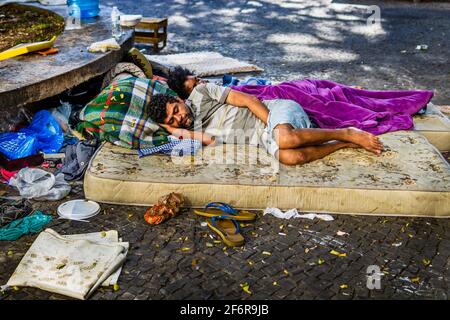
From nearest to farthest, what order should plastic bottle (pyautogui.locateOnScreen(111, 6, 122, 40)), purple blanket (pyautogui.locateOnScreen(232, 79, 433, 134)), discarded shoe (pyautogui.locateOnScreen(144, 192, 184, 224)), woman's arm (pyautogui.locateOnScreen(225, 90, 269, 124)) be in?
discarded shoe (pyautogui.locateOnScreen(144, 192, 184, 224)) → woman's arm (pyautogui.locateOnScreen(225, 90, 269, 124)) → purple blanket (pyautogui.locateOnScreen(232, 79, 433, 134)) → plastic bottle (pyautogui.locateOnScreen(111, 6, 122, 40))

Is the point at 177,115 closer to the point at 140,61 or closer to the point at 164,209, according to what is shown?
the point at 164,209

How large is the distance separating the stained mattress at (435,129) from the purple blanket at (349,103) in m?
0.11

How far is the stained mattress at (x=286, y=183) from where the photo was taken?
153 inches

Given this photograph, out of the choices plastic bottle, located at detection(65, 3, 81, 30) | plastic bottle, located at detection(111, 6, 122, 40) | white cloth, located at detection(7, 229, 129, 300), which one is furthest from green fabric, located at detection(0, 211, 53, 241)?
plastic bottle, located at detection(65, 3, 81, 30)

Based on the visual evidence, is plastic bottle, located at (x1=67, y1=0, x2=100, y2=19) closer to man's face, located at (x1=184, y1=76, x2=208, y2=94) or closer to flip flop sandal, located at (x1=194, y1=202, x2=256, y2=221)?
man's face, located at (x1=184, y1=76, x2=208, y2=94)

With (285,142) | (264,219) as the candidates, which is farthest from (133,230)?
(285,142)

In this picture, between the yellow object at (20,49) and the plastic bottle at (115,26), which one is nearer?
the yellow object at (20,49)

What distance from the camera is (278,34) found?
9.34 m

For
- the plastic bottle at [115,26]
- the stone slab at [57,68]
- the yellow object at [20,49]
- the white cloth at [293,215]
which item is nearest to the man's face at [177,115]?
the white cloth at [293,215]

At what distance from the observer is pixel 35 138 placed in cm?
483

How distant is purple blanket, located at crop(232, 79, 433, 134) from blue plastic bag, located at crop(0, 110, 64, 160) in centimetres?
169

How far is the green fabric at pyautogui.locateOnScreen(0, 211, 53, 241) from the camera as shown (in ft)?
12.1

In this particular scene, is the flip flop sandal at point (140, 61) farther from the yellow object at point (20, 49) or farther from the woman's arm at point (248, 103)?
the woman's arm at point (248, 103)

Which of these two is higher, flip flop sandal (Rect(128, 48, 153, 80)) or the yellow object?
the yellow object
